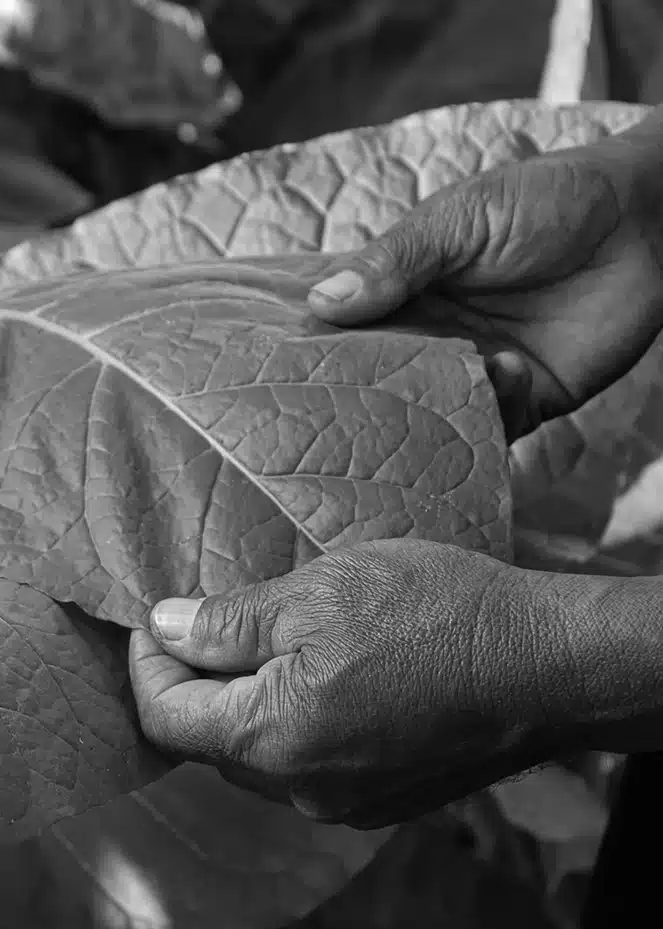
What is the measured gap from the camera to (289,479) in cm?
98

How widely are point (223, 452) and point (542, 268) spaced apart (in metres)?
0.51

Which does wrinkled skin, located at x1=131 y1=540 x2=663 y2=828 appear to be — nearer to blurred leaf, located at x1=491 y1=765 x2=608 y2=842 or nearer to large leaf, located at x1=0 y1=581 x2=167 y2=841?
large leaf, located at x1=0 y1=581 x2=167 y2=841

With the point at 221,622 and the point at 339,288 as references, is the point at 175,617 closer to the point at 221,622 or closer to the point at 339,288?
the point at 221,622

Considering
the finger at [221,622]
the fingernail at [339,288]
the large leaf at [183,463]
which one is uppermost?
the fingernail at [339,288]

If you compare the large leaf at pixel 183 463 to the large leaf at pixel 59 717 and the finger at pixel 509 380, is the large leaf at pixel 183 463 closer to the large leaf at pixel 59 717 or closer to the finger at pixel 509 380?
the large leaf at pixel 59 717

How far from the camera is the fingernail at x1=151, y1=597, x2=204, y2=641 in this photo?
2.98 ft

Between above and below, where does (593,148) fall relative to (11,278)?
above

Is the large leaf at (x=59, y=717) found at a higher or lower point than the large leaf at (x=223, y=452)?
lower

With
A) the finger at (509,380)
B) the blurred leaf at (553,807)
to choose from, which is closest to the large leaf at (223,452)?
the finger at (509,380)

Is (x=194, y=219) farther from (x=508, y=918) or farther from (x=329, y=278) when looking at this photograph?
(x=508, y=918)

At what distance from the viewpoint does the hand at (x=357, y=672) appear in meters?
0.89

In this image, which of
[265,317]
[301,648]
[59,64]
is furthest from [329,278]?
[59,64]

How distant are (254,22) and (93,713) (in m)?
2.19

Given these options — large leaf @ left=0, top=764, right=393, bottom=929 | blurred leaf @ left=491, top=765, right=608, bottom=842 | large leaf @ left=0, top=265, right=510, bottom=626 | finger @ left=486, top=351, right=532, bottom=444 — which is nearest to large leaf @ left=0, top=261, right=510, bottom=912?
large leaf @ left=0, top=265, right=510, bottom=626
